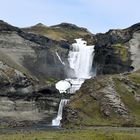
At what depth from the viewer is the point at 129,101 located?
168m

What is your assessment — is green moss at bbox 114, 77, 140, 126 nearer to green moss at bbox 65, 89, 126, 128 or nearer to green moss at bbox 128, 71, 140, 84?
green moss at bbox 65, 89, 126, 128

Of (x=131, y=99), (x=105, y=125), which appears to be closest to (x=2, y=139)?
(x=105, y=125)

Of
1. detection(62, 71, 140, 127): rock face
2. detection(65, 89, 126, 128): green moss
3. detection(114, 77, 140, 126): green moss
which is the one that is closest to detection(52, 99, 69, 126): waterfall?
detection(62, 71, 140, 127): rock face

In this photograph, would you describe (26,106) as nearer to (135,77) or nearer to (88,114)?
(88,114)

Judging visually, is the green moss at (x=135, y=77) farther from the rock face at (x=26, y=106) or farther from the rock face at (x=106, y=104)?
the rock face at (x=26, y=106)

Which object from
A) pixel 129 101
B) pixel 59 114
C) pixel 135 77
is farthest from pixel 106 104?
pixel 135 77

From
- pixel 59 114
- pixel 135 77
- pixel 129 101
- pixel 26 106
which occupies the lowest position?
pixel 59 114

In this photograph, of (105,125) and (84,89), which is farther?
(84,89)

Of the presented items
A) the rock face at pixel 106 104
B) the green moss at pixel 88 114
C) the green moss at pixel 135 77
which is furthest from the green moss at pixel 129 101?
the green moss at pixel 135 77

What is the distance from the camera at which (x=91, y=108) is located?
167 meters

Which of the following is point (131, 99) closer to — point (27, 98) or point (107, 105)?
point (107, 105)

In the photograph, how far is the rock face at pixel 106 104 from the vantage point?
6329 inches

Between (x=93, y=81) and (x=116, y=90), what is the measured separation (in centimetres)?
1144

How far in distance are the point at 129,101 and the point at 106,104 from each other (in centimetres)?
844
